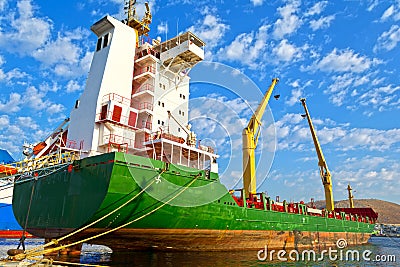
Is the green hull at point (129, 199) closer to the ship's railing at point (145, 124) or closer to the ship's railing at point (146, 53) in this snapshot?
the ship's railing at point (145, 124)

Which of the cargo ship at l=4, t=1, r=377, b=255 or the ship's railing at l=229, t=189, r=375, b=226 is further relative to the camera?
the ship's railing at l=229, t=189, r=375, b=226

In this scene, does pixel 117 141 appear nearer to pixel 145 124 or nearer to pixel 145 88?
pixel 145 124

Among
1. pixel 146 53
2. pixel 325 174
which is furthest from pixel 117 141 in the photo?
pixel 325 174

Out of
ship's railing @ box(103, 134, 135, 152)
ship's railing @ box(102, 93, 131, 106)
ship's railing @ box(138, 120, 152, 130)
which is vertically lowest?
ship's railing @ box(103, 134, 135, 152)

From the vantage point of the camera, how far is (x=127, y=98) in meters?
16.2

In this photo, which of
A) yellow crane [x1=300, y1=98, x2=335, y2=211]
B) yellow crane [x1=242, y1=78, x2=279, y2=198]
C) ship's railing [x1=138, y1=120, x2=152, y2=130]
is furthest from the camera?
yellow crane [x1=300, y1=98, x2=335, y2=211]

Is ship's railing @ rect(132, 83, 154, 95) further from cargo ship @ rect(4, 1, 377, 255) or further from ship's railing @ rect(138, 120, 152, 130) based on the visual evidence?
ship's railing @ rect(138, 120, 152, 130)

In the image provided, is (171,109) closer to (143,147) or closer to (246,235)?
(143,147)

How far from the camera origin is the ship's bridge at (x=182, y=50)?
695 inches

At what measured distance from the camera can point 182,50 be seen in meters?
17.5

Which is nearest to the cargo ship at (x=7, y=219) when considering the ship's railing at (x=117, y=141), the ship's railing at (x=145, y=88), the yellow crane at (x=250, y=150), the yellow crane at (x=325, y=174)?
the ship's railing at (x=145, y=88)

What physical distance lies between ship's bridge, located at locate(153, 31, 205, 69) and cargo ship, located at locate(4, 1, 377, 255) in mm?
62

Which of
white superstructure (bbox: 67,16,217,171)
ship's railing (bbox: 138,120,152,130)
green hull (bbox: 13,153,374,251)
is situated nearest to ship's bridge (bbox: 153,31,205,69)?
white superstructure (bbox: 67,16,217,171)

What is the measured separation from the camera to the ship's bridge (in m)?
17.6
